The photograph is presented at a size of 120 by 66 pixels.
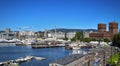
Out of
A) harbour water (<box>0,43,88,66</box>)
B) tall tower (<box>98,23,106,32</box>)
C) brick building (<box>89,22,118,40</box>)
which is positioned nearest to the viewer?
harbour water (<box>0,43,88,66</box>)

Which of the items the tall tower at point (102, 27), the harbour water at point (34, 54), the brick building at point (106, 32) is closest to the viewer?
the harbour water at point (34, 54)

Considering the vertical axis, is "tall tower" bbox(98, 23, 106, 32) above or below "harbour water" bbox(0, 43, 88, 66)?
above

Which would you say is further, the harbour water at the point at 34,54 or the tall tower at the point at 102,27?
the tall tower at the point at 102,27

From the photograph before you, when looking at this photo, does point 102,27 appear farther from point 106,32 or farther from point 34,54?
point 34,54

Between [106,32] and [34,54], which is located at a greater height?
[106,32]

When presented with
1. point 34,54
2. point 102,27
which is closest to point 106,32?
point 102,27

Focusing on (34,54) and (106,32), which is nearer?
(34,54)

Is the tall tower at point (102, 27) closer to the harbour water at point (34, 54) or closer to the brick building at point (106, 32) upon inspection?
the brick building at point (106, 32)

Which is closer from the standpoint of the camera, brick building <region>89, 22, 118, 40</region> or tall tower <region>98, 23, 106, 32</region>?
brick building <region>89, 22, 118, 40</region>

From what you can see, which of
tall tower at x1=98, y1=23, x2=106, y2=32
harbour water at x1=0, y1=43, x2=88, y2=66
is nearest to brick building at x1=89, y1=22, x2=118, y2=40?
tall tower at x1=98, y1=23, x2=106, y2=32

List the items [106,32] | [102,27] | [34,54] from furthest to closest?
1. [102,27]
2. [106,32]
3. [34,54]

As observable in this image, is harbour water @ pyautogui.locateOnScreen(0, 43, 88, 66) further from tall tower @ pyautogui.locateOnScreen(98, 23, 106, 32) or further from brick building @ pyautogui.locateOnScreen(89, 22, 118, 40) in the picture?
tall tower @ pyautogui.locateOnScreen(98, 23, 106, 32)

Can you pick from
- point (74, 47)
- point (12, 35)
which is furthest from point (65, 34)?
point (74, 47)

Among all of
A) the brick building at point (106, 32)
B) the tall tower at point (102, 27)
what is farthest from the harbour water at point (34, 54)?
the tall tower at point (102, 27)
